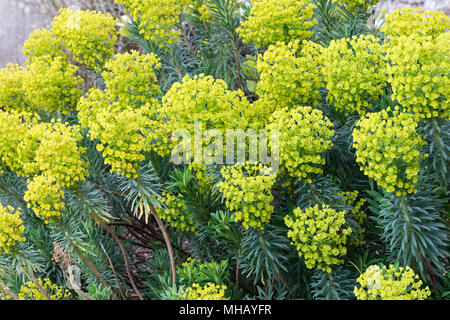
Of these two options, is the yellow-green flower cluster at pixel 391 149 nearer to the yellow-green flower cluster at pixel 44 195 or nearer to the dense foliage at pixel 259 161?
the dense foliage at pixel 259 161

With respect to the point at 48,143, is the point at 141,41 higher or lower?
higher

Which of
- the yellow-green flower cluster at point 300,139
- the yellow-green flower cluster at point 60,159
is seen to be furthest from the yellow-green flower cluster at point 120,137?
the yellow-green flower cluster at point 300,139

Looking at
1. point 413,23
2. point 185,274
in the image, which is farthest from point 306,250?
point 413,23

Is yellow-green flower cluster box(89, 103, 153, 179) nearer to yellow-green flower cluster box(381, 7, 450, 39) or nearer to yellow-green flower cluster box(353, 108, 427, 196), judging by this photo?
yellow-green flower cluster box(353, 108, 427, 196)

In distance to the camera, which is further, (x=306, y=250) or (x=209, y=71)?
(x=209, y=71)

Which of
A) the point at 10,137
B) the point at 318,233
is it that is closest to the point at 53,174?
the point at 10,137

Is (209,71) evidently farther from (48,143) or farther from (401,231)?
(401,231)

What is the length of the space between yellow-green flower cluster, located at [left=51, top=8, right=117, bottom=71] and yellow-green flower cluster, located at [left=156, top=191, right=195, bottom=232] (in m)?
1.26

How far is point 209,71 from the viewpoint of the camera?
3523mm

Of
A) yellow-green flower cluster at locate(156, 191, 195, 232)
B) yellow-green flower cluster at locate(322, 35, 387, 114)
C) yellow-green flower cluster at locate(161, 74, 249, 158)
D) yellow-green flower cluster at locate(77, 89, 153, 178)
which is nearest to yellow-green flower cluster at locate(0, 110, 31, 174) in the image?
yellow-green flower cluster at locate(77, 89, 153, 178)

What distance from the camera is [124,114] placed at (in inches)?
95.3

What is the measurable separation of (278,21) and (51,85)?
69.9 inches

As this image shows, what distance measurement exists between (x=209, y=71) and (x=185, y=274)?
1618mm

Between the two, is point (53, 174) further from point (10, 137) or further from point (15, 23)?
point (15, 23)
